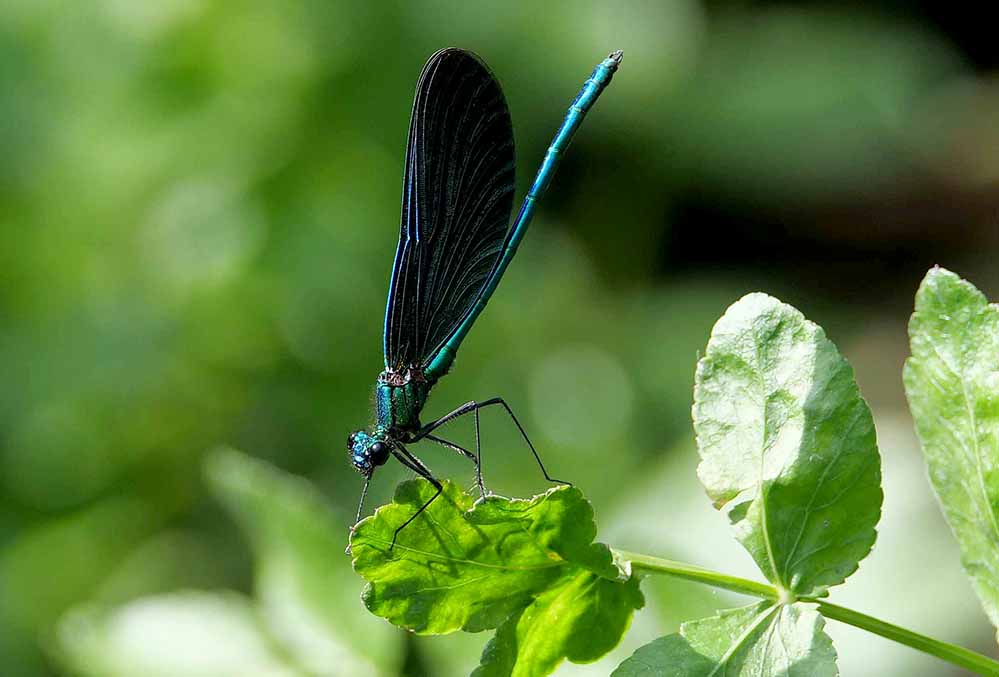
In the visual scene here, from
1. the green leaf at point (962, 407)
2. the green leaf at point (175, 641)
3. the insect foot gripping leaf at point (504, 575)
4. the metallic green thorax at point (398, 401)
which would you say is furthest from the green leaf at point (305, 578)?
the green leaf at point (962, 407)

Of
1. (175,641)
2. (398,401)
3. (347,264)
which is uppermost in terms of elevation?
(347,264)

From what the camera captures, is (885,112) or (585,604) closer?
(585,604)

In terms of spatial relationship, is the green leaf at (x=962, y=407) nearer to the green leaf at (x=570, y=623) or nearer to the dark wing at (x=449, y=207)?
the green leaf at (x=570, y=623)

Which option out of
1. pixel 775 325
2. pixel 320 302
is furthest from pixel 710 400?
pixel 320 302

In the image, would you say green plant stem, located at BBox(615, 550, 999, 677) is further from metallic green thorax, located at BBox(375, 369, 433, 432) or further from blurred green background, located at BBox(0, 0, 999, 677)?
blurred green background, located at BBox(0, 0, 999, 677)

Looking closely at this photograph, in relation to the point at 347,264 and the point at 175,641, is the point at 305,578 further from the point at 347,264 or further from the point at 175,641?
the point at 347,264

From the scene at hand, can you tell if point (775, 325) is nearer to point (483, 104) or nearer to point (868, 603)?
point (483, 104)

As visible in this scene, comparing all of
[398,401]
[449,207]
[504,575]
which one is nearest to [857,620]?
[504,575]
